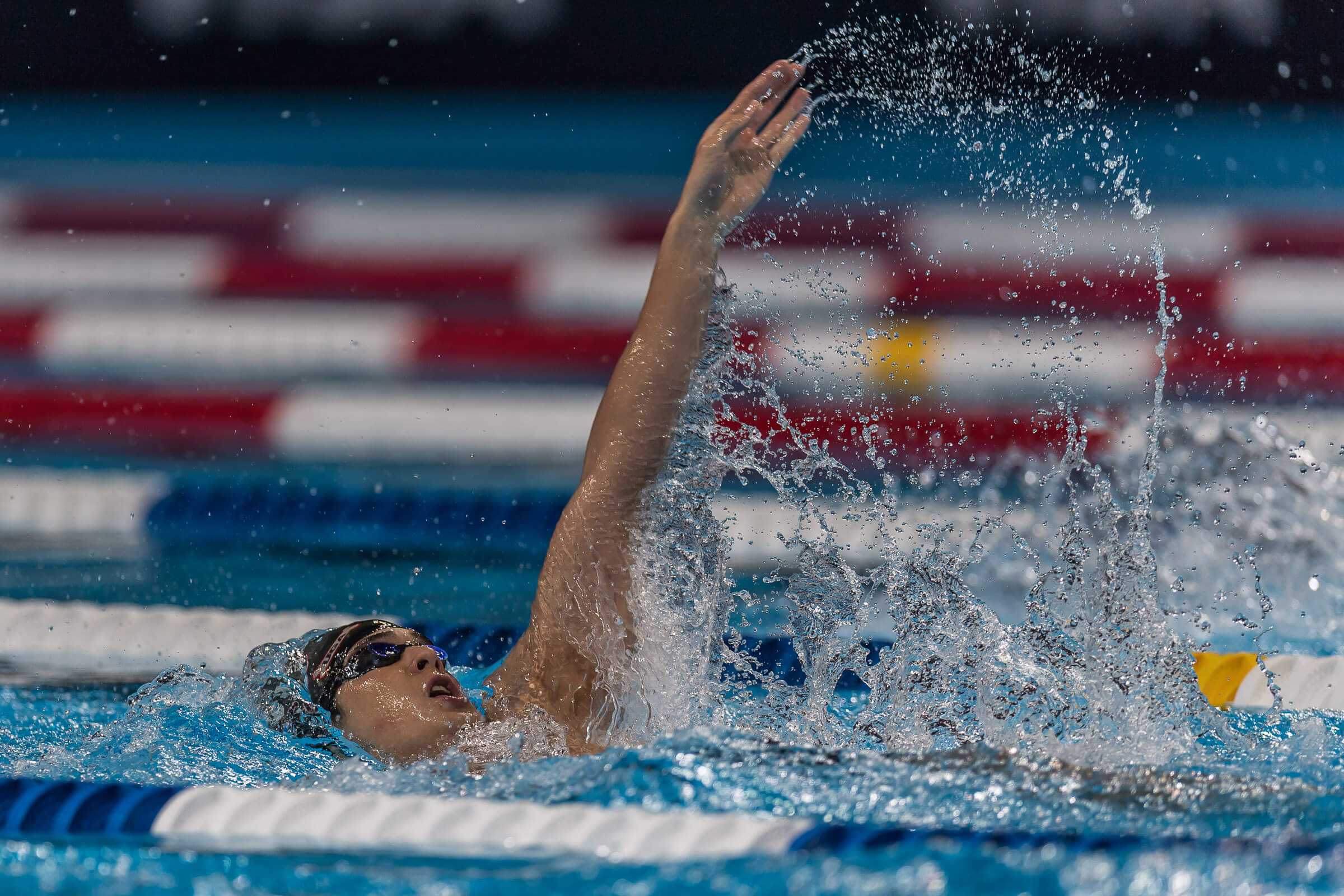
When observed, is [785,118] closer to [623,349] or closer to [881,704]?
[881,704]

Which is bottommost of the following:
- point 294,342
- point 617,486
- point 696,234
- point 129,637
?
point 129,637

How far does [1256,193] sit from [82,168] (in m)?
3.93

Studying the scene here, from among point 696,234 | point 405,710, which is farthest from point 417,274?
point 405,710

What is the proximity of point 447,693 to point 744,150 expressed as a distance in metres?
0.79

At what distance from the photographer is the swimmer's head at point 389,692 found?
1554mm

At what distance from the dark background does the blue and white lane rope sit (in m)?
2.95

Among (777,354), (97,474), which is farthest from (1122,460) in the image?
(97,474)

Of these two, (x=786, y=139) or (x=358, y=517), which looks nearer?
(x=786, y=139)

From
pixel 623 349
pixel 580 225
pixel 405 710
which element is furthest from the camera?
pixel 580 225

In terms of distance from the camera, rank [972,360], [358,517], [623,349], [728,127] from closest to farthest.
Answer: [728,127] < [358,517] < [623,349] < [972,360]

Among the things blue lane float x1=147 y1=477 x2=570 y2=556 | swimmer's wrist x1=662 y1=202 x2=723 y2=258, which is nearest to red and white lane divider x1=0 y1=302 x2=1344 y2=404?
blue lane float x1=147 y1=477 x2=570 y2=556

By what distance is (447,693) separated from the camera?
160 cm

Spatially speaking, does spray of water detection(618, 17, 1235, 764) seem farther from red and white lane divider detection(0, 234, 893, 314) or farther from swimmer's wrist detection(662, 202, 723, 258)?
red and white lane divider detection(0, 234, 893, 314)

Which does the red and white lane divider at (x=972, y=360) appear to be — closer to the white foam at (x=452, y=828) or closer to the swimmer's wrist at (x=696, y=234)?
the swimmer's wrist at (x=696, y=234)
